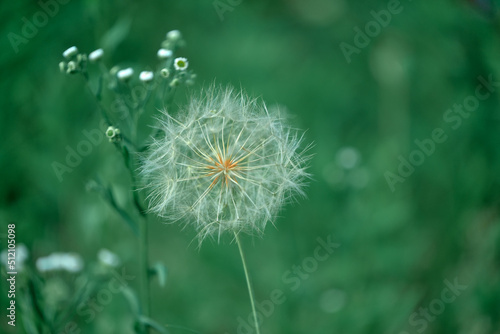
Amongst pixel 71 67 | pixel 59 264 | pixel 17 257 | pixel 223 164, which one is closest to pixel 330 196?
pixel 59 264

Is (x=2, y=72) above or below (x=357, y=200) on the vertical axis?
above

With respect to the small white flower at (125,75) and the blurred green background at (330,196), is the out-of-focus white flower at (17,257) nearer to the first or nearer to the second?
the blurred green background at (330,196)

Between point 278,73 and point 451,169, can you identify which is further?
point 278,73

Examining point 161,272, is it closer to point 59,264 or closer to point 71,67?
point 71,67

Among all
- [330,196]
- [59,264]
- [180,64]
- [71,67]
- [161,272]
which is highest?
[71,67]

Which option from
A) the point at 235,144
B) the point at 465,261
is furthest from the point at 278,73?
the point at 235,144

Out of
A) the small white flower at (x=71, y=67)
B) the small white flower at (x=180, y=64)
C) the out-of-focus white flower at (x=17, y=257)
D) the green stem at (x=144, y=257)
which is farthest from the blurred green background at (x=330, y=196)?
the small white flower at (x=180, y=64)

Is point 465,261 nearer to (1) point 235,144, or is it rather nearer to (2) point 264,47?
(1) point 235,144

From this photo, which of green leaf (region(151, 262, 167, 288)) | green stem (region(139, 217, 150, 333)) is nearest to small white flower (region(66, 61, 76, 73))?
green stem (region(139, 217, 150, 333))
